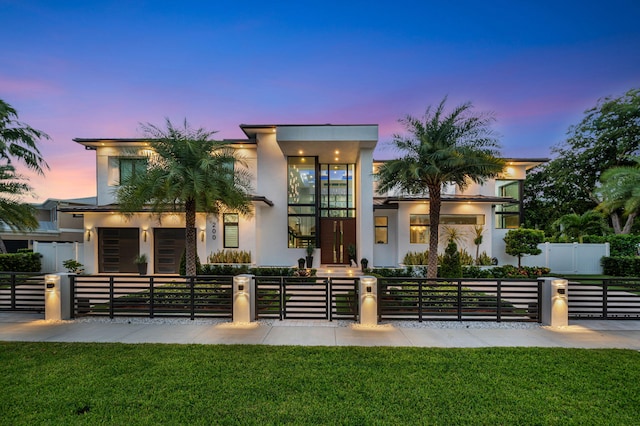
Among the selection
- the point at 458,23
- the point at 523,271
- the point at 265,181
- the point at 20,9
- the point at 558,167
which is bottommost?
the point at 523,271

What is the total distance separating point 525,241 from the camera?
1373 centimetres

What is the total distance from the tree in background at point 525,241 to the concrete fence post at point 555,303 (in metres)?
8.39

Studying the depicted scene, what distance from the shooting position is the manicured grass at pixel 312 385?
3.10 m

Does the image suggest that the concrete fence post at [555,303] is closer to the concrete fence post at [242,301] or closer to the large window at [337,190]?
the concrete fence post at [242,301]

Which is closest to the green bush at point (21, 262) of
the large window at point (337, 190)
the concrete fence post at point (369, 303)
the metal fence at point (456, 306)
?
the large window at point (337, 190)

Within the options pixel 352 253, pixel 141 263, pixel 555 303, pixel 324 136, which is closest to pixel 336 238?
pixel 352 253

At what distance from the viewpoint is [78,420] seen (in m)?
2.99

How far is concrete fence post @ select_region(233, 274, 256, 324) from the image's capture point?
6.54m

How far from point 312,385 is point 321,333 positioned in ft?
7.28

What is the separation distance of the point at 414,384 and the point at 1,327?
8.87m

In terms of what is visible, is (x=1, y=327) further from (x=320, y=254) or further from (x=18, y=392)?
(x=320, y=254)

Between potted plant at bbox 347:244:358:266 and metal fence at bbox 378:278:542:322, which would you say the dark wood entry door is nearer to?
potted plant at bbox 347:244:358:266

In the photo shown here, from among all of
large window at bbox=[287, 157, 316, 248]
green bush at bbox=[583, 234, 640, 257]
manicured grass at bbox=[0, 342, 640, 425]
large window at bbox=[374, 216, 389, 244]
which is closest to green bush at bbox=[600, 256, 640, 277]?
green bush at bbox=[583, 234, 640, 257]

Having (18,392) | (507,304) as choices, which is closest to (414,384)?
(507,304)
